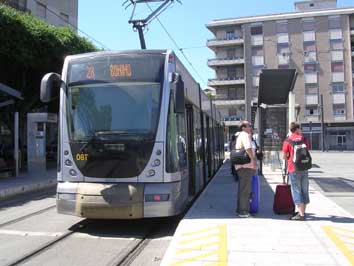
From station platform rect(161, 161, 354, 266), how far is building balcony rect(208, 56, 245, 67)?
68.3 meters

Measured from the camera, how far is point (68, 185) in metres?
8.85

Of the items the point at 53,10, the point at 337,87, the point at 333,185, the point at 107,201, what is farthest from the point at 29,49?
the point at 337,87

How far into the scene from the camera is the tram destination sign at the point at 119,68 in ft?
29.5

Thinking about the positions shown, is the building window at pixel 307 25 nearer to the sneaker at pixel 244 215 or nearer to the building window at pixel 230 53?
the building window at pixel 230 53

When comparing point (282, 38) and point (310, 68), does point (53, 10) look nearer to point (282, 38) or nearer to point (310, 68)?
point (282, 38)

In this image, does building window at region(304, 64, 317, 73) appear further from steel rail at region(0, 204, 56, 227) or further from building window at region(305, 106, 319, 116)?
steel rail at region(0, 204, 56, 227)

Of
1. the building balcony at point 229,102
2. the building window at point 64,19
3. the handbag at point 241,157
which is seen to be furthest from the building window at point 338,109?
the handbag at point 241,157

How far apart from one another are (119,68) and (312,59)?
68320 millimetres

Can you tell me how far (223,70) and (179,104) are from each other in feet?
235

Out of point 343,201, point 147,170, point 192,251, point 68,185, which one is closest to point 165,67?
point 147,170

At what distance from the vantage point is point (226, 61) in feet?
256

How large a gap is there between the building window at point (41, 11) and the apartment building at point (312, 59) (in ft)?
133

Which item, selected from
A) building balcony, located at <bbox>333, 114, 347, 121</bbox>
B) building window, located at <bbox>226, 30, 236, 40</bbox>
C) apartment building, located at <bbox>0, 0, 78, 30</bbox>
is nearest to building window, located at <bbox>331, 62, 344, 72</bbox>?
building balcony, located at <bbox>333, 114, 347, 121</bbox>

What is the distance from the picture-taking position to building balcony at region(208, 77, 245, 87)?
254 feet
